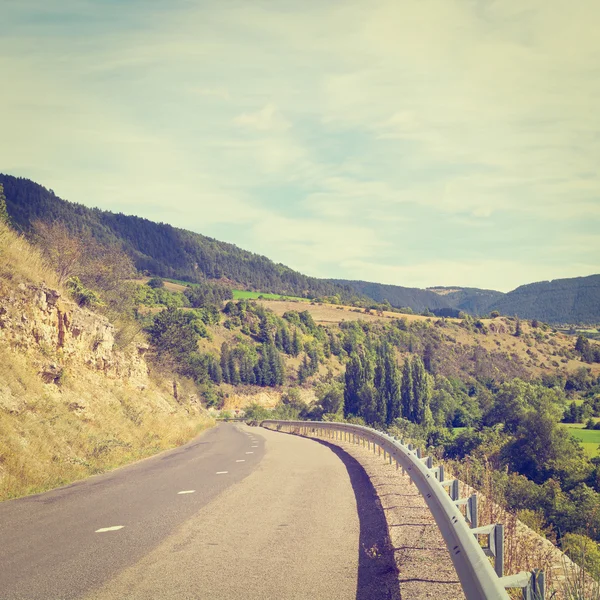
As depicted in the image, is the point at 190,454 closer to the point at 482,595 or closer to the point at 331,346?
the point at 482,595

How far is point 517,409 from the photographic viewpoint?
8406 centimetres

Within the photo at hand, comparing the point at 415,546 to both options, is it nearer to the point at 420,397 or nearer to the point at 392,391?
the point at 392,391

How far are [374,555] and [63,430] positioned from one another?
10833 mm

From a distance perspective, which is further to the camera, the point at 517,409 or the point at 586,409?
the point at 586,409

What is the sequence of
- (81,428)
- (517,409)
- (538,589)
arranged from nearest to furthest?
(538,589), (81,428), (517,409)

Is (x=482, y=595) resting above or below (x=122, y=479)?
above

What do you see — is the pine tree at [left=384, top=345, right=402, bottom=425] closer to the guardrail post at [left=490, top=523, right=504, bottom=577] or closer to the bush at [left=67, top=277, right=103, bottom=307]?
the bush at [left=67, top=277, right=103, bottom=307]

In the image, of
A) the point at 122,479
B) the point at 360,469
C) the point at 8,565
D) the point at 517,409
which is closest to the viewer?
the point at 8,565

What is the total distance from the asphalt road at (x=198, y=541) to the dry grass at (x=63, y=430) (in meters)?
0.93

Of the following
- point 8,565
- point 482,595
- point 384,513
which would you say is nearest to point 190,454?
point 384,513

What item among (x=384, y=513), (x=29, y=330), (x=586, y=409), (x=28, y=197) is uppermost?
(x=28, y=197)

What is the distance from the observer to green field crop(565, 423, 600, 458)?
80000mm

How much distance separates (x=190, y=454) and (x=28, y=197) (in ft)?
575

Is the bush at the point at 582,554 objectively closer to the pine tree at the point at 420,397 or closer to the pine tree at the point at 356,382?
the pine tree at the point at 420,397
